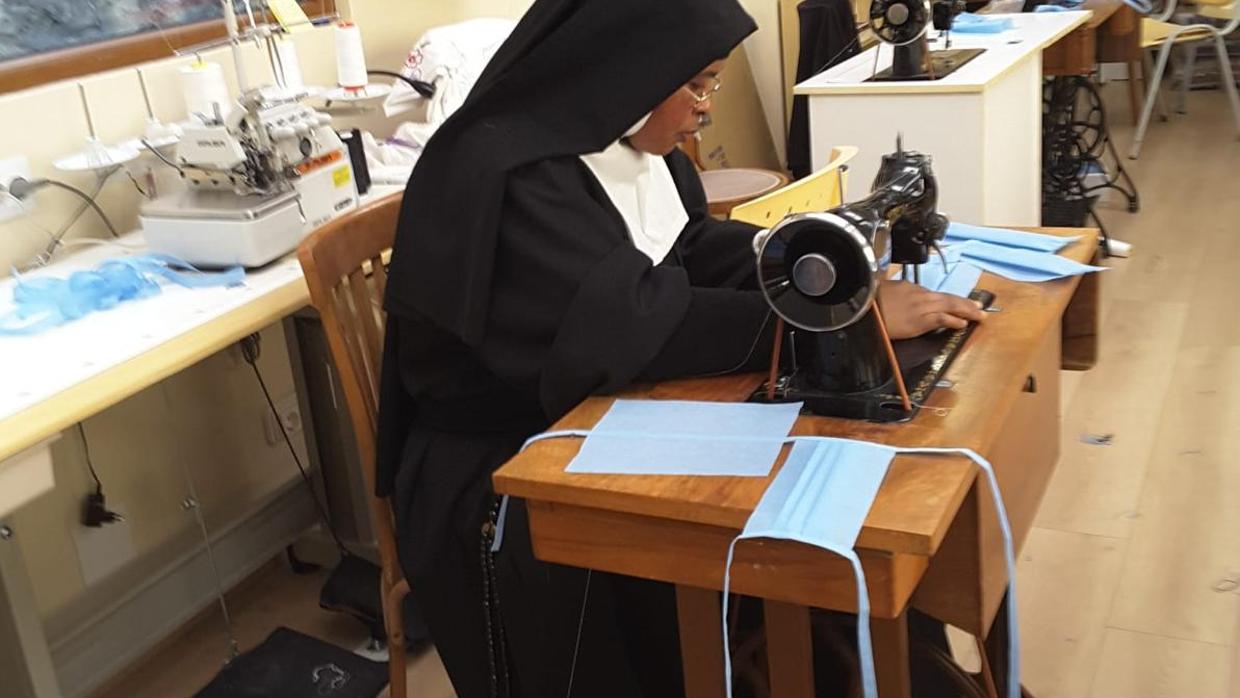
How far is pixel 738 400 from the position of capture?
1.27 m

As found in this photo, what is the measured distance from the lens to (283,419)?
2686 mm

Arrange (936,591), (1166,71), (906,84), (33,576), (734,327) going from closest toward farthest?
(936,591), (734,327), (33,576), (906,84), (1166,71)

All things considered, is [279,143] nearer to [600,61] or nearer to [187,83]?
[187,83]

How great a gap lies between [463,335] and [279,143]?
77 cm

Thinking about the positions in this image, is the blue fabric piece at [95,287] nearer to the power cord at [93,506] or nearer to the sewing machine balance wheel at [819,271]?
the power cord at [93,506]

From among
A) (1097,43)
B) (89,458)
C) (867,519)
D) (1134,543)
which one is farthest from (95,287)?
(1097,43)

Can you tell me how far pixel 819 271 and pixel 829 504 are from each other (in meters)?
0.25

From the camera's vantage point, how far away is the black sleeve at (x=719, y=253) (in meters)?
1.68

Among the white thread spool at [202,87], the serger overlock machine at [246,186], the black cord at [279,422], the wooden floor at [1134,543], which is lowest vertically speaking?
the wooden floor at [1134,543]

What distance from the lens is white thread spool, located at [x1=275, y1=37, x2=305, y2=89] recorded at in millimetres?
2461

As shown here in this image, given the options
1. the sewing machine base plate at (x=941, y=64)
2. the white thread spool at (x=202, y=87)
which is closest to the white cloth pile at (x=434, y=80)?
the white thread spool at (x=202, y=87)

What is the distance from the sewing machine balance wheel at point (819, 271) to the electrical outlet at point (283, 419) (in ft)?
5.62

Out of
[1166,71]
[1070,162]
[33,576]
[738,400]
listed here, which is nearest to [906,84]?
[1070,162]

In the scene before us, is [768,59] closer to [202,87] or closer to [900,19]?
[900,19]
